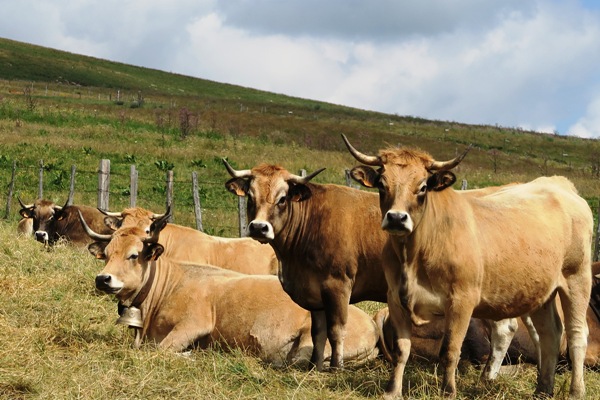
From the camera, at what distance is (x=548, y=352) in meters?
7.21

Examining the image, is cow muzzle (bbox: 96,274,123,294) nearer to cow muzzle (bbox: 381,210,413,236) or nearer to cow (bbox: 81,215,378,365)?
cow (bbox: 81,215,378,365)

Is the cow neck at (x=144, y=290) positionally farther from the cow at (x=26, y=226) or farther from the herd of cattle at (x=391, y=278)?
the cow at (x=26, y=226)

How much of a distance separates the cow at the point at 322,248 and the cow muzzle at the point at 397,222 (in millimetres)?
1824

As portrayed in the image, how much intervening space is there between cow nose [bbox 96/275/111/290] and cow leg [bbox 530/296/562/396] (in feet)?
12.9

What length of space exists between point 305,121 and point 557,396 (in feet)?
162

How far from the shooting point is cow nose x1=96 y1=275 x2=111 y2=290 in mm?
7828

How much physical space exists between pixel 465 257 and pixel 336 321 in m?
1.79

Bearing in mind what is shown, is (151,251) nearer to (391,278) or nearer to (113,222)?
(113,222)

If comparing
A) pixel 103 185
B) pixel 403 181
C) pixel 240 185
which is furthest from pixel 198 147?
pixel 403 181

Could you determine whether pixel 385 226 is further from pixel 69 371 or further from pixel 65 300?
pixel 65 300

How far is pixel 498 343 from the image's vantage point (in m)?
7.99

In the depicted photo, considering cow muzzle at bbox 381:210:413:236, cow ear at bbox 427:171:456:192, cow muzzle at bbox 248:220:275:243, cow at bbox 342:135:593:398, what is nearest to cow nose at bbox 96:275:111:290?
cow muzzle at bbox 248:220:275:243

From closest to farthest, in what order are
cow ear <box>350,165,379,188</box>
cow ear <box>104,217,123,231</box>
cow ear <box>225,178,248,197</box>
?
cow ear <box>350,165,379,188</box>, cow ear <box>225,178,248,197</box>, cow ear <box>104,217,123,231</box>

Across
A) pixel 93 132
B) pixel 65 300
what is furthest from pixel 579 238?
pixel 93 132
